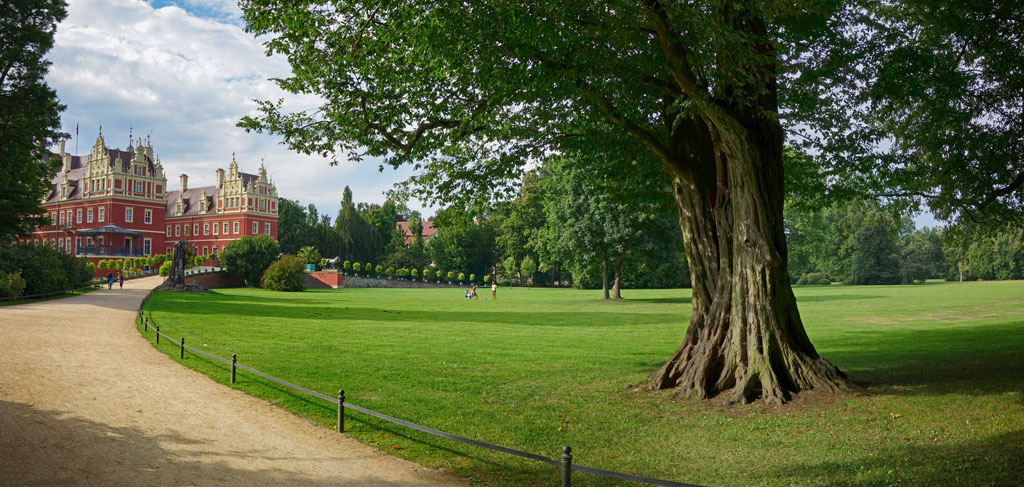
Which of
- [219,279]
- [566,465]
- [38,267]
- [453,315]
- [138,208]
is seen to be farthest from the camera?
[138,208]

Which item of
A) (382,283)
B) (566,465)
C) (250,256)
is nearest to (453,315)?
(566,465)

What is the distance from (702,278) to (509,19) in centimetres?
625

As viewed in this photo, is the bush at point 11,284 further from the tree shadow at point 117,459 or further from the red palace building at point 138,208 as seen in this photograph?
the red palace building at point 138,208

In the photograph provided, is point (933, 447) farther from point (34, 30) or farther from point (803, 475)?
point (34, 30)

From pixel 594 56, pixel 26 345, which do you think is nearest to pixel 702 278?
pixel 594 56

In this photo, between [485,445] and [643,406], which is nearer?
[485,445]

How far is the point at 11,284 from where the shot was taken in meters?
30.5

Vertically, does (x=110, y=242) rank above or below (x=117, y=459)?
above

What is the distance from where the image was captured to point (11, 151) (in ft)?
107

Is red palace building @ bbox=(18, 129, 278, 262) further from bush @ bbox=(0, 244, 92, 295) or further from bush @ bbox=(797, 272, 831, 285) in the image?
bush @ bbox=(797, 272, 831, 285)

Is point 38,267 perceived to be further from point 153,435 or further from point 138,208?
point 138,208

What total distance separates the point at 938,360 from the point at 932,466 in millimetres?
8255

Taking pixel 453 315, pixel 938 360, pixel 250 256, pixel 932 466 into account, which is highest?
pixel 250 256

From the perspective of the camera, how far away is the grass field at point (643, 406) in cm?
809
